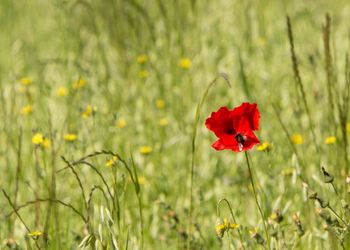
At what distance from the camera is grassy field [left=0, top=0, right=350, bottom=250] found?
2209mm

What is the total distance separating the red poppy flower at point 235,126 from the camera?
5.48 ft

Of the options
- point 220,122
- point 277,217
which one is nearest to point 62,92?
point 277,217

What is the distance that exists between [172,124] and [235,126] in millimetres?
1650

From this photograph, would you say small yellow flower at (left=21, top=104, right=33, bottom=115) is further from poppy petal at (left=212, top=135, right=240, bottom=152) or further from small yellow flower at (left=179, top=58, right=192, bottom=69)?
poppy petal at (left=212, top=135, right=240, bottom=152)

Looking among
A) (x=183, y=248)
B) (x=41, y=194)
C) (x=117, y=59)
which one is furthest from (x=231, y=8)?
(x=183, y=248)

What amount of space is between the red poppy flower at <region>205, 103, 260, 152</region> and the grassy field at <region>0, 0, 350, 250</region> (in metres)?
0.22

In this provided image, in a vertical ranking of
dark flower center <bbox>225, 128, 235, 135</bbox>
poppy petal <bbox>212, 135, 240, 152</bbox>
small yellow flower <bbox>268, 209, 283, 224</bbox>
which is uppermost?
dark flower center <bbox>225, 128, 235, 135</bbox>

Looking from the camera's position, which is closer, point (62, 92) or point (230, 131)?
point (230, 131)

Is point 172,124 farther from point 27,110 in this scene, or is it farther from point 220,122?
point 220,122

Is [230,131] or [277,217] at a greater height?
[230,131]

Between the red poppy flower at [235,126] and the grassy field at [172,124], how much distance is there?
0.22 meters

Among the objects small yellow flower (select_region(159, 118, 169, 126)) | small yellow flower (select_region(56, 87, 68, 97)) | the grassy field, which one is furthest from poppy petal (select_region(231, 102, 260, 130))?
small yellow flower (select_region(56, 87, 68, 97))

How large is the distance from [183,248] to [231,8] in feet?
8.10

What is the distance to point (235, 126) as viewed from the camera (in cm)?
169
